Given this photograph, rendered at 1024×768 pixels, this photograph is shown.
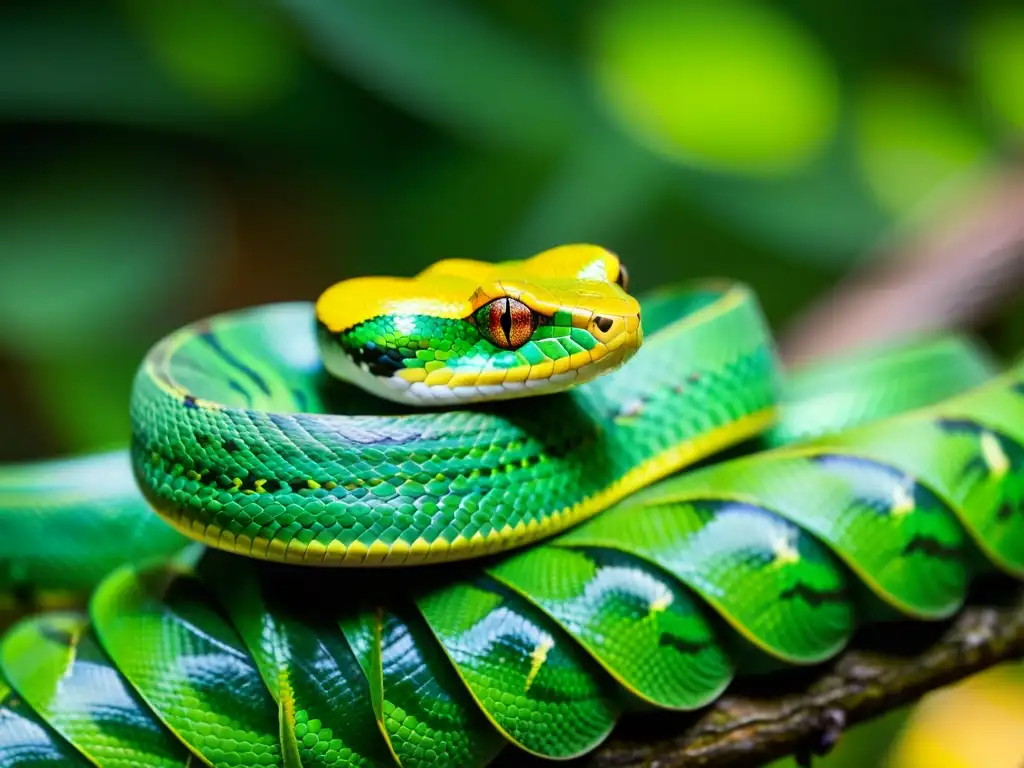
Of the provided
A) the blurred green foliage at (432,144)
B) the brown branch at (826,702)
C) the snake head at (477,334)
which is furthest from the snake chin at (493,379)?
the blurred green foliage at (432,144)

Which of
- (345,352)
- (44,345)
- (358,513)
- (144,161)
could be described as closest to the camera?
(358,513)

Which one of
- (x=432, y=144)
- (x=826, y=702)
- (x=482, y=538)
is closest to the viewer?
(x=482, y=538)

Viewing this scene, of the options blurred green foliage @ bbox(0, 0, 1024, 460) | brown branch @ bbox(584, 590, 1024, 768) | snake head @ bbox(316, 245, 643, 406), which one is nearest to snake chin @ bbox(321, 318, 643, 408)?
snake head @ bbox(316, 245, 643, 406)

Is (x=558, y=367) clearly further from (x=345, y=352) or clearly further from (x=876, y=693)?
(x=876, y=693)

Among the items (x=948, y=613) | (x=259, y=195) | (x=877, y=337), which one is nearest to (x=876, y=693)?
(x=948, y=613)

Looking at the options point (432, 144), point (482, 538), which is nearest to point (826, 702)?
point (482, 538)

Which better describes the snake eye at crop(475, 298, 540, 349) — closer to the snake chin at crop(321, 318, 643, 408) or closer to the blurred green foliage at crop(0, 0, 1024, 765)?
the snake chin at crop(321, 318, 643, 408)

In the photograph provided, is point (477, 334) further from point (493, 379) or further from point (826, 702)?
point (826, 702)
